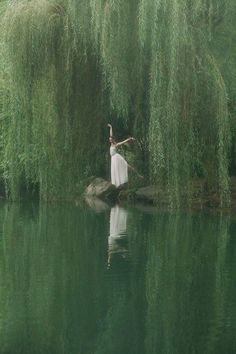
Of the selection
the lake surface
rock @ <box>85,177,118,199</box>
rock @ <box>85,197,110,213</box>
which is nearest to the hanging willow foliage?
rock @ <box>85,197,110,213</box>

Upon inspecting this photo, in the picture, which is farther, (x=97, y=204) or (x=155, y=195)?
(x=97, y=204)

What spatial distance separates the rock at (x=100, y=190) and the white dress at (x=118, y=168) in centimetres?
126

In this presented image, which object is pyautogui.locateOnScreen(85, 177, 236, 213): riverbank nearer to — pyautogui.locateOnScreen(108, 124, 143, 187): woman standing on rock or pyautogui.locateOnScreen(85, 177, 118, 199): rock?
pyautogui.locateOnScreen(85, 177, 118, 199): rock

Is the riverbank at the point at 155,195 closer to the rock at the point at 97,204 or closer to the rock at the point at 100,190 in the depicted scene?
the rock at the point at 100,190

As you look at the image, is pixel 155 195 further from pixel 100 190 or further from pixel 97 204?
pixel 100 190

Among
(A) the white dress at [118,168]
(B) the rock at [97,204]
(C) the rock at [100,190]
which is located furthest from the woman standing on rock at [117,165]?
(C) the rock at [100,190]

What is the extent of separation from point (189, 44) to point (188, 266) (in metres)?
5.55

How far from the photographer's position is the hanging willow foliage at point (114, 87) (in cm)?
1368

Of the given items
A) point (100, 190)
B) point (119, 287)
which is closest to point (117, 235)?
point (119, 287)

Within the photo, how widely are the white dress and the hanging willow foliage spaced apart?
1.60ft

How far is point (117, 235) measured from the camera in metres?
12.1

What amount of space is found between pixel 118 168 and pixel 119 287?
31.4ft

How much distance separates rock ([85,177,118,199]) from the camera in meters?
19.5

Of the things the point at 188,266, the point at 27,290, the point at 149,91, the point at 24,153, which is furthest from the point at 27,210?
the point at 27,290
